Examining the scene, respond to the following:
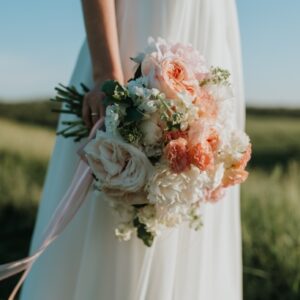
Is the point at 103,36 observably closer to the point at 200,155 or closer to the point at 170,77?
the point at 170,77

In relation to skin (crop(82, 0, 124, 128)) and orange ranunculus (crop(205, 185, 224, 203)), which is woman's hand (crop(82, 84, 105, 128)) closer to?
skin (crop(82, 0, 124, 128))

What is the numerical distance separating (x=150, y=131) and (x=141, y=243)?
1.19 feet

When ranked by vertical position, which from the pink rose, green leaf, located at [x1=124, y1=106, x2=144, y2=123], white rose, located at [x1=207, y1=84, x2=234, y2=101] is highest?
the pink rose

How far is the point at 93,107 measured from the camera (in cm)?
162

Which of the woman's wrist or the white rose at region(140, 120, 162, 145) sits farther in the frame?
the woman's wrist

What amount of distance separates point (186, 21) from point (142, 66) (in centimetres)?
33

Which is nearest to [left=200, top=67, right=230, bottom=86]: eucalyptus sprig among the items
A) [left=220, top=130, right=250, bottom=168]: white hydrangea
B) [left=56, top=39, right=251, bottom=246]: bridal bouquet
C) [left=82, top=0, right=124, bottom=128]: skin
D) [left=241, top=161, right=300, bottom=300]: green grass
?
[left=56, top=39, right=251, bottom=246]: bridal bouquet

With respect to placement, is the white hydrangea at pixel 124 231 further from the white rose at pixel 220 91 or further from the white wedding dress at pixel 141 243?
the white rose at pixel 220 91

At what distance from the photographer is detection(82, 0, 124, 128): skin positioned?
5.31 feet

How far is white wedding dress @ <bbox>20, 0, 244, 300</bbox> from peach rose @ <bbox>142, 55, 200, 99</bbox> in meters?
0.25

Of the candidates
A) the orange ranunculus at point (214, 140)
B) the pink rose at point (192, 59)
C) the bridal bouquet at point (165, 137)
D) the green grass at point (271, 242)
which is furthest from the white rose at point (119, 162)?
the green grass at point (271, 242)

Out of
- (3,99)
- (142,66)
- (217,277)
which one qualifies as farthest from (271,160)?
(142,66)

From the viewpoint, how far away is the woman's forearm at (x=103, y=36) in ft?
5.31

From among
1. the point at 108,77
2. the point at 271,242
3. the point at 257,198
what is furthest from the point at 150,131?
the point at 257,198
